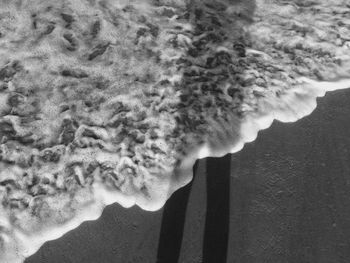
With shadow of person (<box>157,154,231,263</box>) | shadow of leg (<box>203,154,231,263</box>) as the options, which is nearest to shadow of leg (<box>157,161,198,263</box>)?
shadow of person (<box>157,154,231,263</box>)

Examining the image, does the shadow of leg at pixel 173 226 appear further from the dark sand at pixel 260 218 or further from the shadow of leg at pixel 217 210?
the shadow of leg at pixel 217 210

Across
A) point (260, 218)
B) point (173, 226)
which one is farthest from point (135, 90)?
point (260, 218)

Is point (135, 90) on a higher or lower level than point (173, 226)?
higher

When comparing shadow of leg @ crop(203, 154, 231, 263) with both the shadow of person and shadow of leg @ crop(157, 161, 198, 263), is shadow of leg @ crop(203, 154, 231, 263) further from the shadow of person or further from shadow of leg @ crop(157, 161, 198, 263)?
shadow of leg @ crop(157, 161, 198, 263)

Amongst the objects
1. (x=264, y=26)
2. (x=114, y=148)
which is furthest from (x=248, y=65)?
(x=114, y=148)

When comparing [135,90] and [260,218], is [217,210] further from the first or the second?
[135,90]

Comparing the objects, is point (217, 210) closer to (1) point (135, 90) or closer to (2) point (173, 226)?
(2) point (173, 226)

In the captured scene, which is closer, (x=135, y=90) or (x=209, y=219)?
(x=209, y=219)

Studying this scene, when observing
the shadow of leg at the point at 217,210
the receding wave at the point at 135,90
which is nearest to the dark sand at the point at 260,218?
the shadow of leg at the point at 217,210
